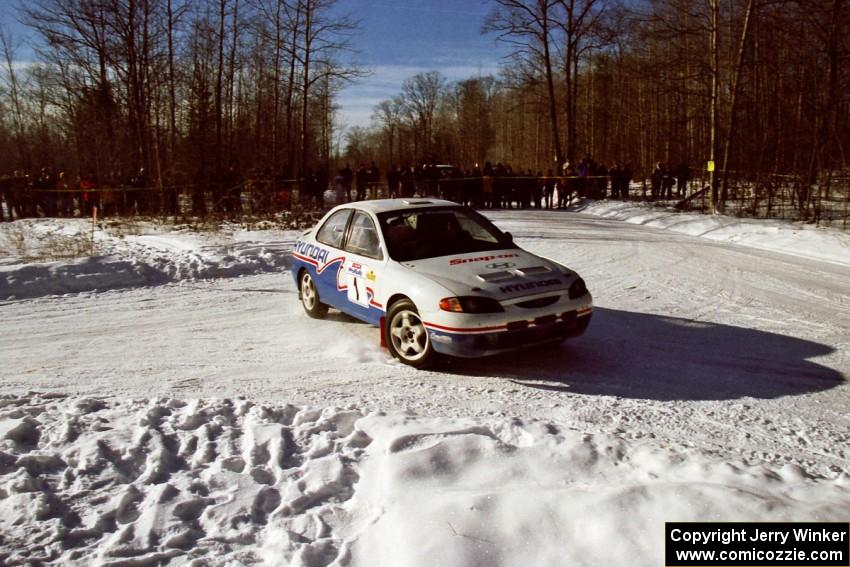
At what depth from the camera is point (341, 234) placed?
775cm

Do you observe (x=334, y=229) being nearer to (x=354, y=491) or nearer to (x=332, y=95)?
(x=354, y=491)

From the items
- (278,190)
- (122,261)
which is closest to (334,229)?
(122,261)

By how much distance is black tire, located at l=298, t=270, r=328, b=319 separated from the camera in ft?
27.0

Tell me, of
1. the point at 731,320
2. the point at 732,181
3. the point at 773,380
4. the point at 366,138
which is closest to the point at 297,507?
the point at 773,380

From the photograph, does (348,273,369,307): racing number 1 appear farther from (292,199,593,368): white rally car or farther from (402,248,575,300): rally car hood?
(402,248,575,300): rally car hood

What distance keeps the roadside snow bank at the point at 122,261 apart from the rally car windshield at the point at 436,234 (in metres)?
5.62

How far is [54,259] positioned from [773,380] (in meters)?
11.8

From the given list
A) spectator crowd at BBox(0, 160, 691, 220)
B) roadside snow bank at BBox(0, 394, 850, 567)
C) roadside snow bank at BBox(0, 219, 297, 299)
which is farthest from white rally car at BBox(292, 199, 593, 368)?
spectator crowd at BBox(0, 160, 691, 220)

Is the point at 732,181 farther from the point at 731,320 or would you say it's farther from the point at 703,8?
the point at 731,320

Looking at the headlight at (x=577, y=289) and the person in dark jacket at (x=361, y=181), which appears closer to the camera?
the headlight at (x=577, y=289)

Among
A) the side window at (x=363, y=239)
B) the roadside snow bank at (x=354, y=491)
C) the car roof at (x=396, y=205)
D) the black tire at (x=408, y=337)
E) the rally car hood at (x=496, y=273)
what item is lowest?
the roadside snow bank at (x=354, y=491)

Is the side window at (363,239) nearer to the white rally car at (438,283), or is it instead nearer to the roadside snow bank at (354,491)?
the white rally car at (438,283)

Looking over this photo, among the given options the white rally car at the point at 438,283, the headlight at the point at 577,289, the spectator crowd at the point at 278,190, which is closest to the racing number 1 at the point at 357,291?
the white rally car at the point at 438,283

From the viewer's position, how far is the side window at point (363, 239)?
700cm
